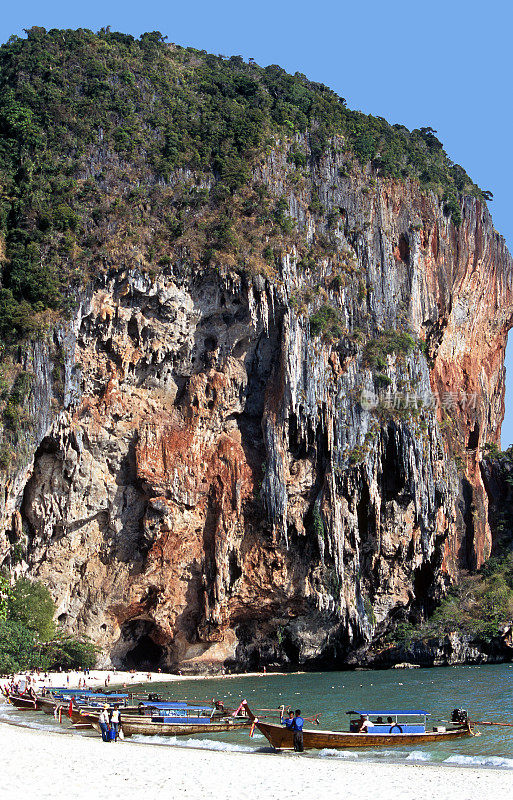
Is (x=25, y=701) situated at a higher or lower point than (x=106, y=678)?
higher

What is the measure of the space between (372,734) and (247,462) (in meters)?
32.6

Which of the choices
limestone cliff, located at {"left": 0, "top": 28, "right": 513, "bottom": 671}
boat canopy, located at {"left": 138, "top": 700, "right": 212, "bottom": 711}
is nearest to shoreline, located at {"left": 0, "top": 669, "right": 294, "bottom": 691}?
limestone cliff, located at {"left": 0, "top": 28, "right": 513, "bottom": 671}

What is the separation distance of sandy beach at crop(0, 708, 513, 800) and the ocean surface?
5.76ft

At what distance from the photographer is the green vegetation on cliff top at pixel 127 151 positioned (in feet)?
170

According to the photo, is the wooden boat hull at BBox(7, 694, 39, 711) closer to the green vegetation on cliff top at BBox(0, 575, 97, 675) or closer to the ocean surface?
the ocean surface

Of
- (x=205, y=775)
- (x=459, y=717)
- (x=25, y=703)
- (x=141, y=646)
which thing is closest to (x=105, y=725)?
(x=205, y=775)

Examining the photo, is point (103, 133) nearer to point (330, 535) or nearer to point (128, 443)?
point (128, 443)

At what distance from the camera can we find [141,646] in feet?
180

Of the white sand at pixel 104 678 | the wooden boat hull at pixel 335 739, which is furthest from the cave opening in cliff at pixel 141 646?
the wooden boat hull at pixel 335 739

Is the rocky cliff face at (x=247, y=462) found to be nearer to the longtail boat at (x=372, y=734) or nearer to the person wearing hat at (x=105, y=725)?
the person wearing hat at (x=105, y=725)

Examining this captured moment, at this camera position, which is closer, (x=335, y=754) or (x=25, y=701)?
(x=335, y=754)

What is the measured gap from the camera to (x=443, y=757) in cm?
2219

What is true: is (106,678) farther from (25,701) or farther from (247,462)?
(247,462)

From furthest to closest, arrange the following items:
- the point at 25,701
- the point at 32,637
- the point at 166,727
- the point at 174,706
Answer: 1. the point at 32,637
2. the point at 25,701
3. the point at 174,706
4. the point at 166,727
